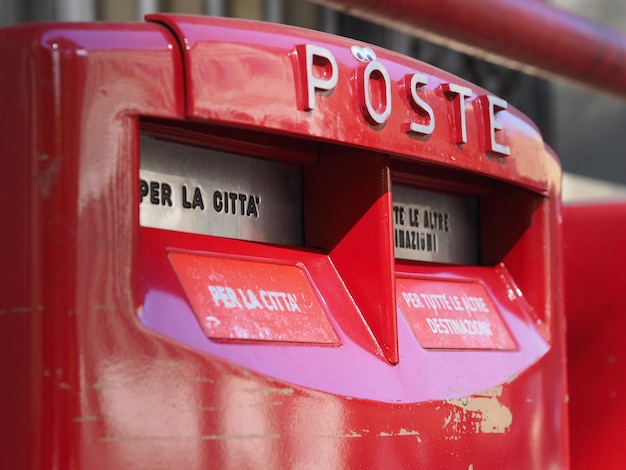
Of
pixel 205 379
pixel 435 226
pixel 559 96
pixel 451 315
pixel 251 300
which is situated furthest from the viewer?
pixel 559 96

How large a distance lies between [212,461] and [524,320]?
99 centimetres

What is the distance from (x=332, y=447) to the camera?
1745 millimetres

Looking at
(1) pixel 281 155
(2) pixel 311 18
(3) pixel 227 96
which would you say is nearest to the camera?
(3) pixel 227 96

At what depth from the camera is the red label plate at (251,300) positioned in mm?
1671

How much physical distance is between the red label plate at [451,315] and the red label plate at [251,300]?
10.4 inches

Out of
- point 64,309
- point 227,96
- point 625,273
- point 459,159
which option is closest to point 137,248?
point 64,309

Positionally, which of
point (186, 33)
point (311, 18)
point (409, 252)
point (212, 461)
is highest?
point (311, 18)

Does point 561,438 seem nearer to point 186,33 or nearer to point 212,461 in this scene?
point 212,461

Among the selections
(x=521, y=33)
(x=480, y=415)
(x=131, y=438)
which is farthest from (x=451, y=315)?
(x=521, y=33)

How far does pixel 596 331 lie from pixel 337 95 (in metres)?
1.40

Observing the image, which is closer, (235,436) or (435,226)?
(235,436)

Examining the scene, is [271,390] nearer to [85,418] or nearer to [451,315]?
[85,418]

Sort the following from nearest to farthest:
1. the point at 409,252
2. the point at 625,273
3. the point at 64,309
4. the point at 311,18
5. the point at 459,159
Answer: the point at 64,309 → the point at 459,159 → the point at 409,252 → the point at 625,273 → the point at 311,18

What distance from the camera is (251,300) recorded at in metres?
1.76
